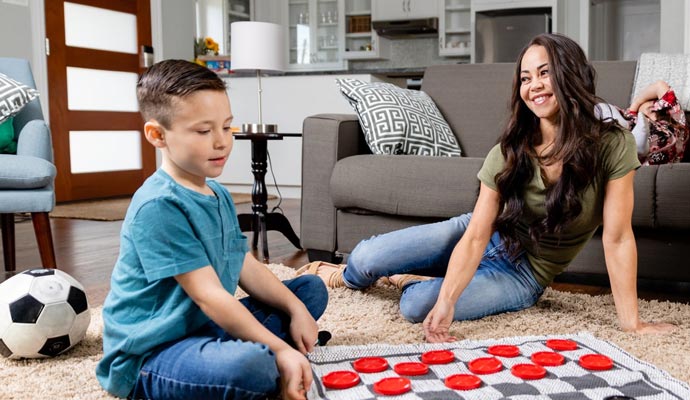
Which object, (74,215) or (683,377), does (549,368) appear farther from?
(74,215)

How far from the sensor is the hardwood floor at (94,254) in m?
2.29

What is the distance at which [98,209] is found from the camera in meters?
4.85

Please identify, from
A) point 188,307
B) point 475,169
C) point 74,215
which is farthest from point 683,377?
point 74,215

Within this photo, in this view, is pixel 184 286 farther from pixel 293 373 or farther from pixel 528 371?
pixel 528 371

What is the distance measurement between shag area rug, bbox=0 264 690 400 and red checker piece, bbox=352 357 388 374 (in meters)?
0.26

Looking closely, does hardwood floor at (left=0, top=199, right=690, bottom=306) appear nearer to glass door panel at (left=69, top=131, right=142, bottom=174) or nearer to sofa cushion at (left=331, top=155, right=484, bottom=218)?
sofa cushion at (left=331, top=155, right=484, bottom=218)

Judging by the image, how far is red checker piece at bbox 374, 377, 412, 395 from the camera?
125 centimetres

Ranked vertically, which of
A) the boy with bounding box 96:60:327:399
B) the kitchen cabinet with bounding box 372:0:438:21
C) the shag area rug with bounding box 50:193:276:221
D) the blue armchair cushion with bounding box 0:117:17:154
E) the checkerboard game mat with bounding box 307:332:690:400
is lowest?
the shag area rug with bounding box 50:193:276:221

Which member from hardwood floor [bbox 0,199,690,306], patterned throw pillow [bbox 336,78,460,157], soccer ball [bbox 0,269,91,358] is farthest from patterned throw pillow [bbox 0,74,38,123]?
soccer ball [bbox 0,269,91,358]

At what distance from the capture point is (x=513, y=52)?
6.06 m

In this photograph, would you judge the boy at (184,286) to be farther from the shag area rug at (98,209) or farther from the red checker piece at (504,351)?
the shag area rug at (98,209)

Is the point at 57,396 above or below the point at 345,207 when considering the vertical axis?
below

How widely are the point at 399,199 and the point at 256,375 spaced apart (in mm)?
1326

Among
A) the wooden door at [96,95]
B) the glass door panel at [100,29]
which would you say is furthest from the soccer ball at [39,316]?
the glass door panel at [100,29]
